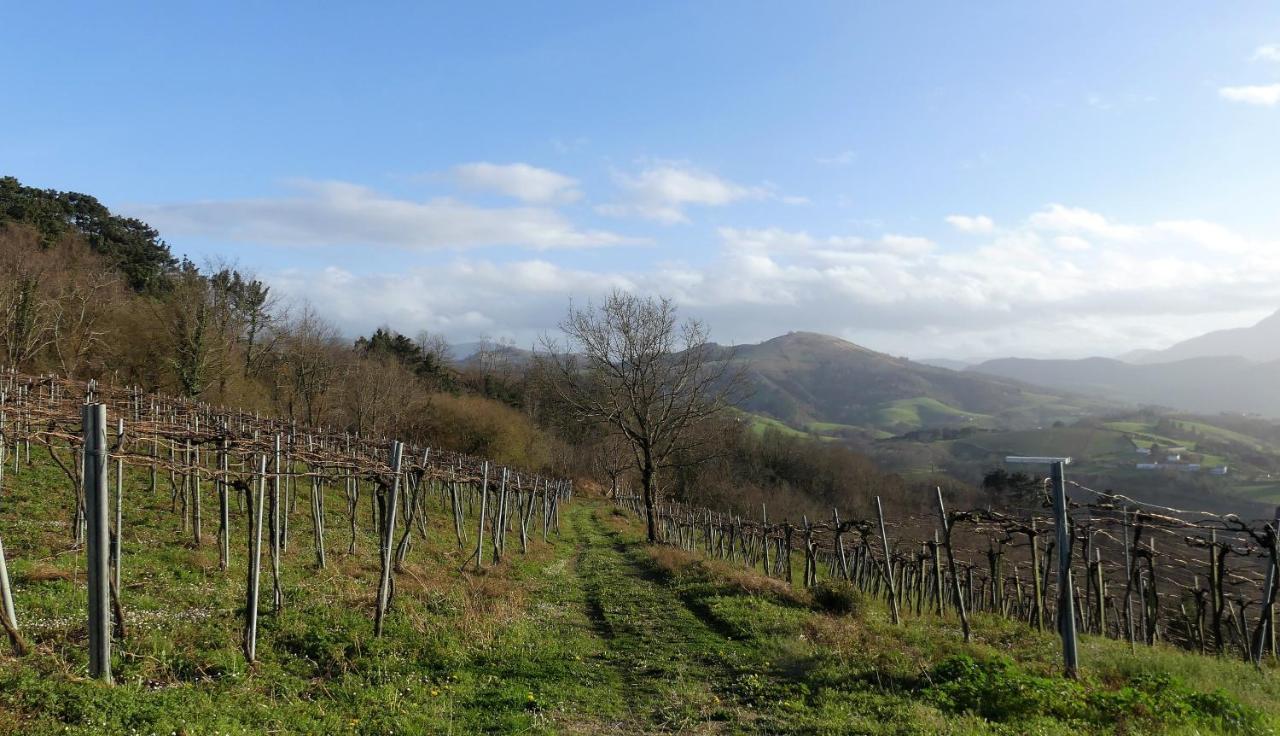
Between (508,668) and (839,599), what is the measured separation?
8617 mm

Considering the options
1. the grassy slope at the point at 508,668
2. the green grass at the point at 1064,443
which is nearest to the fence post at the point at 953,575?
the grassy slope at the point at 508,668

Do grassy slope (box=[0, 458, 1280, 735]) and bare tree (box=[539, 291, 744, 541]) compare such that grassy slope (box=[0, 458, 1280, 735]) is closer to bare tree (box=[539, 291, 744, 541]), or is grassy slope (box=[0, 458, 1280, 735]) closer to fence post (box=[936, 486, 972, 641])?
fence post (box=[936, 486, 972, 641])

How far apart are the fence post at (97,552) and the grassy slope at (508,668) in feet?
1.06

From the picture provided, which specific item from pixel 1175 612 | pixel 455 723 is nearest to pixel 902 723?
pixel 455 723

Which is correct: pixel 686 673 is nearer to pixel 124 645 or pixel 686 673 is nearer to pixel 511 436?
pixel 124 645

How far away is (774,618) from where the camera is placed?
13.9 m

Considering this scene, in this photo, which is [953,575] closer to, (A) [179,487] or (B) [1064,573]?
(B) [1064,573]

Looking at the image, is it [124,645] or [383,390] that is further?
[383,390]

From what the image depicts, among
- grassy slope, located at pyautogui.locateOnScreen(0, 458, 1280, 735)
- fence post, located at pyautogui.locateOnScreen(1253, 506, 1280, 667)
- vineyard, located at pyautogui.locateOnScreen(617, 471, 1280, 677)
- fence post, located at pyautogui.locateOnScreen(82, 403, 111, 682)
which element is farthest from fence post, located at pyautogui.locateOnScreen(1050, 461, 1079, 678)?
fence post, located at pyautogui.locateOnScreen(82, 403, 111, 682)

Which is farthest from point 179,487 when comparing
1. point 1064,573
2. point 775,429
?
point 775,429

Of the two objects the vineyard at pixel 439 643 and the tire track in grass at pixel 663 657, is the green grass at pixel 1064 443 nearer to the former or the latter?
the tire track in grass at pixel 663 657

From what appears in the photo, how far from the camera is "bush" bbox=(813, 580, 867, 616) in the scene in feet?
50.1

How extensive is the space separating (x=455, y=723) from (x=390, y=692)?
110 centimetres

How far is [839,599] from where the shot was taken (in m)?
15.4
